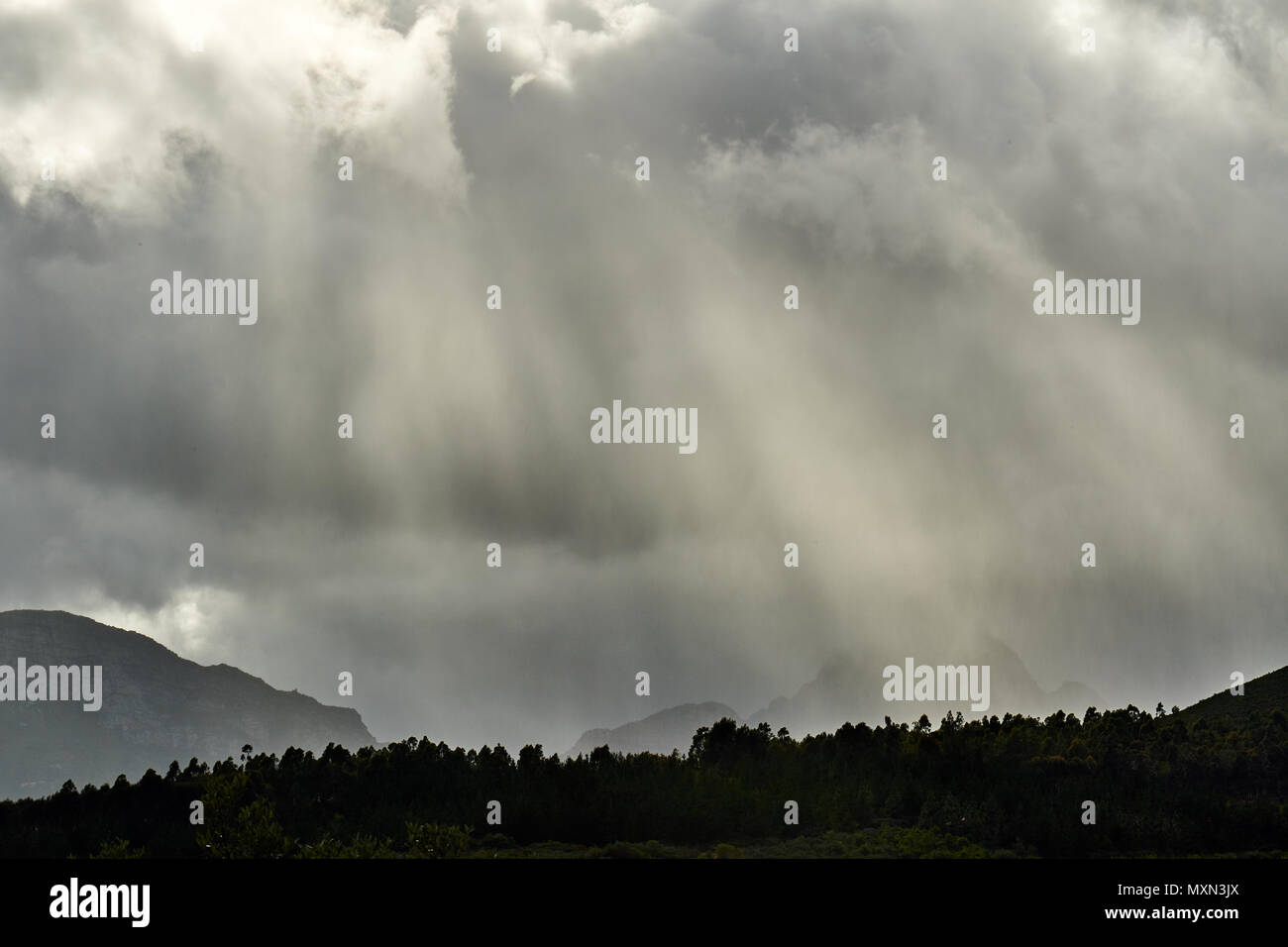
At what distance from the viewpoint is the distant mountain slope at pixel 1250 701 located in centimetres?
10031

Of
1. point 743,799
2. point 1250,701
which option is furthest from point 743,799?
point 1250,701

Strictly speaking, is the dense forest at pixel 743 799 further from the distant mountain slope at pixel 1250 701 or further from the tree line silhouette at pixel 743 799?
the distant mountain slope at pixel 1250 701

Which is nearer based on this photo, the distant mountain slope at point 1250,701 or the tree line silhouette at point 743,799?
the tree line silhouette at point 743,799

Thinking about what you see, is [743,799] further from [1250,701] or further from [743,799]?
[1250,701]

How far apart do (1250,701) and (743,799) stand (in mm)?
64089

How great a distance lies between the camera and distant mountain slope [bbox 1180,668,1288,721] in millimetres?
100312

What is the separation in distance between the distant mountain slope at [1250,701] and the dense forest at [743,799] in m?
11.1

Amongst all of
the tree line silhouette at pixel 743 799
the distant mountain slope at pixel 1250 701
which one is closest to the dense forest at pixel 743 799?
the tree line silhouette at pixel 743 799

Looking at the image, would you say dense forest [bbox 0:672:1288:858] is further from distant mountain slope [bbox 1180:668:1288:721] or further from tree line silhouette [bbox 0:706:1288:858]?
distant mountain slope [bbox 1180:668:1288:721]
